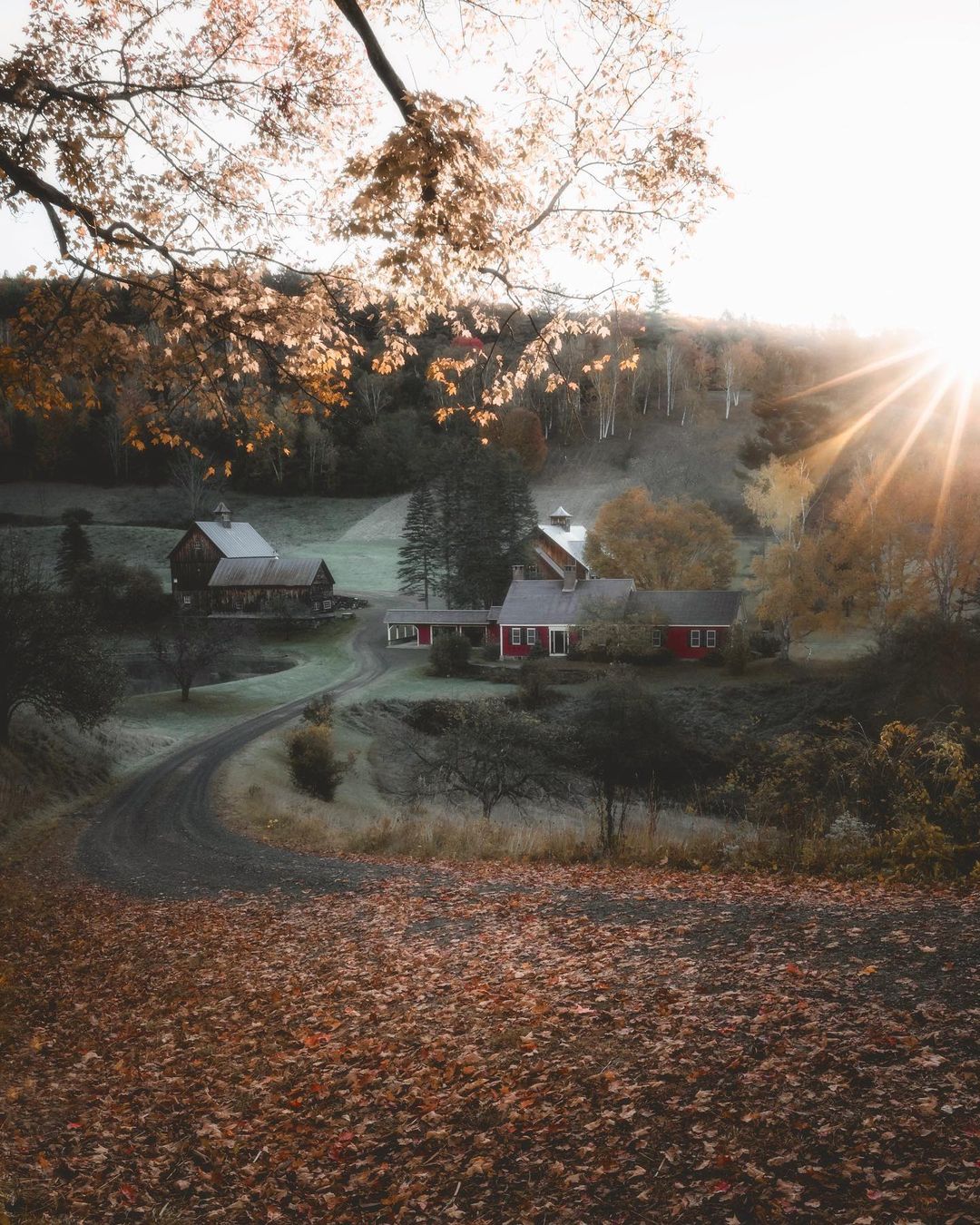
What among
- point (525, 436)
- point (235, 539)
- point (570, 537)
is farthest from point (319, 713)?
point (525, 436)

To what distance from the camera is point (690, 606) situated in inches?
1914

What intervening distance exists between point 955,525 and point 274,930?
39.8 metres

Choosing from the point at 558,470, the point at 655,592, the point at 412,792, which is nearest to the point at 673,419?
the point at 558,470

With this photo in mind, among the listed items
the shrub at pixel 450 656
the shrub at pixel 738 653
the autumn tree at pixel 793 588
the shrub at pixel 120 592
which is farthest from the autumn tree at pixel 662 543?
the shrub at pixel 120 592

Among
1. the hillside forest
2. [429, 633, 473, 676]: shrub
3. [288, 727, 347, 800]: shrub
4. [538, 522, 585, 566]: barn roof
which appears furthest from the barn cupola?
[288, 727, 347, 800]: shrub

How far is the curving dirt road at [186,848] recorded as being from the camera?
13.3 metres

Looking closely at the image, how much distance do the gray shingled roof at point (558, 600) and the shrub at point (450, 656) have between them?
4347 millimetres

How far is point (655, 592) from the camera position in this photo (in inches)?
1959

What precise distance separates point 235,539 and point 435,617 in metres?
21.4

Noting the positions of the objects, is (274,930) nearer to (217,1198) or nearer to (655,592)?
(217,1198)

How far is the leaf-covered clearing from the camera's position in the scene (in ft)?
12.7

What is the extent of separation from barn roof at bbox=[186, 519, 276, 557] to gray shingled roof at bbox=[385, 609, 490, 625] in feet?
52.6

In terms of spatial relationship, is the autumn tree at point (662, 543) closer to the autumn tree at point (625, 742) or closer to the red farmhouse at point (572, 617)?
the red farmhouse at point (572, 617)

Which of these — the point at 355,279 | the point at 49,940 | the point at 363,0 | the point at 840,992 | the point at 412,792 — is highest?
the point at 363,0
